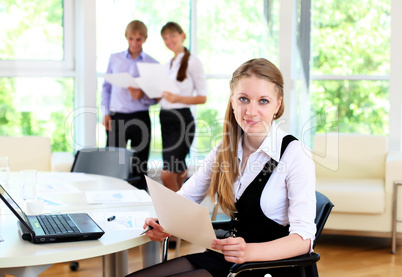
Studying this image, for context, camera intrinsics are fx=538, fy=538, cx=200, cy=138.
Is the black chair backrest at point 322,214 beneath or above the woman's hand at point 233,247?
above

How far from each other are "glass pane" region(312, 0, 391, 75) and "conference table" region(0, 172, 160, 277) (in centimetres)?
304

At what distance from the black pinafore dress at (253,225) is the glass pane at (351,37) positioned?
11.6ft

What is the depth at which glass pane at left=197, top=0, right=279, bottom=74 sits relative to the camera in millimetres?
5324

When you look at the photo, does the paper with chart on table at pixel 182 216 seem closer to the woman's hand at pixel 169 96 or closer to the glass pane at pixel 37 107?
the woman's hand at pixel 169 96

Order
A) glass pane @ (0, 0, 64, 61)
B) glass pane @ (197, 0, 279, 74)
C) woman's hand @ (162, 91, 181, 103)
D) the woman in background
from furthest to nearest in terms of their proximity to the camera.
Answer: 1. glass pane @ (197, 0, 279, 74)
2. glass pane @ (0, 0, 64, 61)
3. the woman in background
4. woman's hand @ (162, 91, 181, 103)

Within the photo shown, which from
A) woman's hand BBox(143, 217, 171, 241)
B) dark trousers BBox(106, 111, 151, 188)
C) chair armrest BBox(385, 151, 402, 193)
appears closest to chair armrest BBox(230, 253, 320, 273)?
woman's hand BBox(143, 217, 171, 241)

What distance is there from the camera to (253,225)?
1.96m

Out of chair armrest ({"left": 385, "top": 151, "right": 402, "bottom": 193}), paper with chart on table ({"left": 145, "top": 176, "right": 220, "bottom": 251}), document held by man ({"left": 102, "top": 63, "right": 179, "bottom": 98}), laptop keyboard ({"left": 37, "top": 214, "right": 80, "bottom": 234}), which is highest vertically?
document held by man ({"left": 102, "top": 63, "right": 179, "bottom": 98})

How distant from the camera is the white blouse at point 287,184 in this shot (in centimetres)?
183

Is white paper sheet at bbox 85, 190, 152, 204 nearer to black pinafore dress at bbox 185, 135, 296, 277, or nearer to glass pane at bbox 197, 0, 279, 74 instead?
black pinafore dress at bbox 185, 135, 296, 277

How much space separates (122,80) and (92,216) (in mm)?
2371

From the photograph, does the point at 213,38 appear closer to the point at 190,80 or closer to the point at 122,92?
the point at 190,80

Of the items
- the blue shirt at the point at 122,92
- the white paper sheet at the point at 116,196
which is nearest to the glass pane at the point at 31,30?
the blue shirt at the point at 122,92

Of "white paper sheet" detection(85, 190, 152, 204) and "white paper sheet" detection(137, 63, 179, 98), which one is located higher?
"white paper sheet" detection(137, 63, 179, 98)
